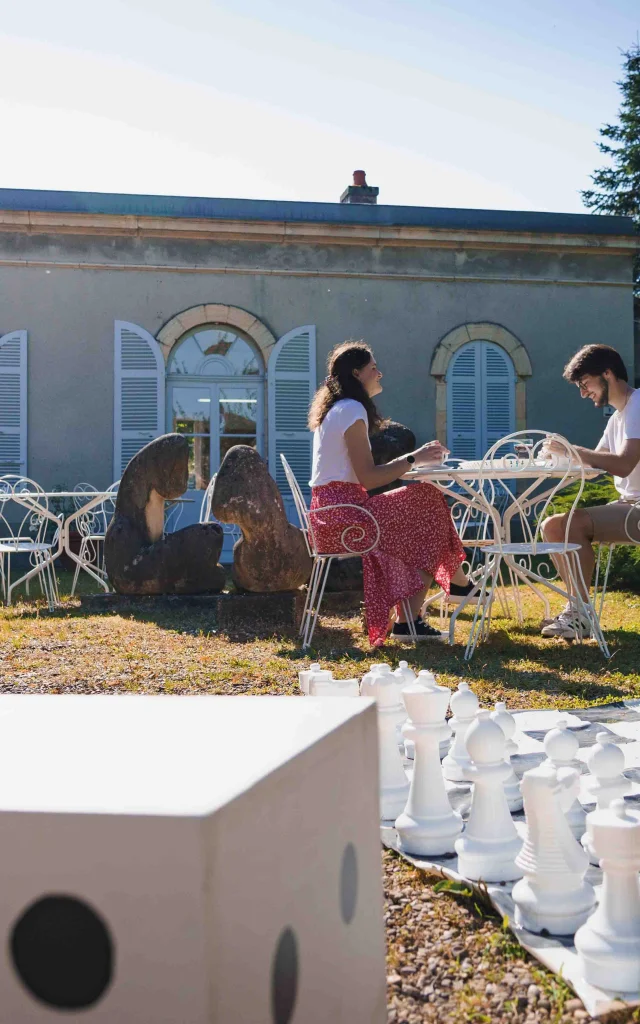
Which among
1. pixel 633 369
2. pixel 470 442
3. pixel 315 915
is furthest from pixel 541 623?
pixel 633 369

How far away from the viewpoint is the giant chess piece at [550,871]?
1763 mm

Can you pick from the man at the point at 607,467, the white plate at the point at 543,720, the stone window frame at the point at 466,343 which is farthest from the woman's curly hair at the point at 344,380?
the stone window frame at the point at 466,343

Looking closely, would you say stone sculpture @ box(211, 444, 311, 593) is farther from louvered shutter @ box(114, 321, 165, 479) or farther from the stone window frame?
the stone window frame

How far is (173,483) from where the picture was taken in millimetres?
6762

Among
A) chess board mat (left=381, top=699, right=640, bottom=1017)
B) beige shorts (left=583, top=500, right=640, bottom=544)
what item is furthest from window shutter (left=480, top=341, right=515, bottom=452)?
chess board mat (left=381, top=699, right=640, bottom=1017)

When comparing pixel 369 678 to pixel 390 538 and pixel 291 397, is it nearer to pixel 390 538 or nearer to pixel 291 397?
pixel 390 538

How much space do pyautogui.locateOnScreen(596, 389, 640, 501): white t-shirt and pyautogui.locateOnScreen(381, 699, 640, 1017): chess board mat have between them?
161 centimetres

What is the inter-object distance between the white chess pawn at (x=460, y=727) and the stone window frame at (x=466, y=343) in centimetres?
953

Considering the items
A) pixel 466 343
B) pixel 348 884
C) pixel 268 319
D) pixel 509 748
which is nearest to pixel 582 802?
pixel 509 748

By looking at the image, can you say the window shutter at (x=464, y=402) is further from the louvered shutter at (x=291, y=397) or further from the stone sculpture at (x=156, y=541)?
the stone sculpture at (x=156, y=541)

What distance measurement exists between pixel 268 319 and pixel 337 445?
7.33m

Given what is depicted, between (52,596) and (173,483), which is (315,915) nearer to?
(173,483)

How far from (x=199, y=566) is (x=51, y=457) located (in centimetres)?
553

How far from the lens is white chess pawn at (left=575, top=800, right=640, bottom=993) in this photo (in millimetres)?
1528
